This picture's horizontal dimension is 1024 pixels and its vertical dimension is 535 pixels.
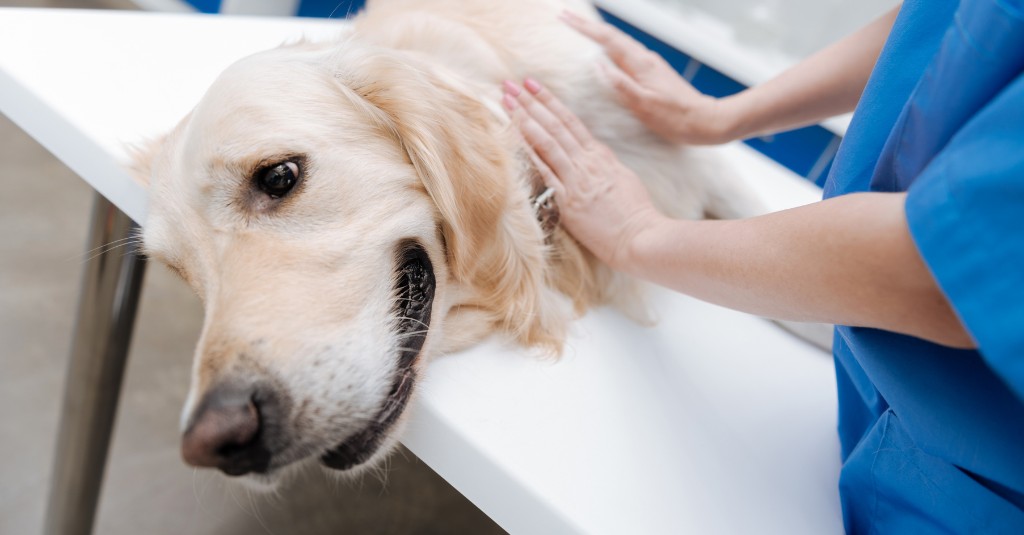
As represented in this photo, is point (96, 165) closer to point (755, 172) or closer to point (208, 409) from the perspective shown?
point (208, 409)

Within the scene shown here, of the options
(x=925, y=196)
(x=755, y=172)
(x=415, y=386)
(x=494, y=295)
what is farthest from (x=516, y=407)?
(x=755, y=172)

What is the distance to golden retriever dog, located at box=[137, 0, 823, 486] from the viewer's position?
704 mm

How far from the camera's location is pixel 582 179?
3.50 ft

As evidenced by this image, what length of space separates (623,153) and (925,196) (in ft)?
2.56

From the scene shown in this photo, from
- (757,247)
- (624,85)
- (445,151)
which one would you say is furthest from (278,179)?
(624,85)

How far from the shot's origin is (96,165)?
90 centimetres

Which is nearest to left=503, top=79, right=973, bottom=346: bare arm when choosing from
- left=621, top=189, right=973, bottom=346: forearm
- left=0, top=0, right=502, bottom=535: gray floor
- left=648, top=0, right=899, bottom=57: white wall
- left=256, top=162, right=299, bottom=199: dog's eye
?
left=621, top=189, right=973, bottom=346: forearm

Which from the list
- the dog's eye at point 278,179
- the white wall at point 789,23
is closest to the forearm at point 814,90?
the dog's eye at point 278,179

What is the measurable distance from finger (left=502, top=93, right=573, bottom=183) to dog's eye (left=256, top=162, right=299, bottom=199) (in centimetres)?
40

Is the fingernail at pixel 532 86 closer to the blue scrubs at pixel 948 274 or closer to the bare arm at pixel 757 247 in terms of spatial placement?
the bare arm at pixel 757 247

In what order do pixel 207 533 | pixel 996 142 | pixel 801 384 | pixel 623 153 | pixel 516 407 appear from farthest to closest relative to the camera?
Result: pixel 207 533
pixel 623 153
pixel 801 384
pixel 516 407
pixel 996 142

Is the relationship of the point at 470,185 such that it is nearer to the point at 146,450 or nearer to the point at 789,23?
the point at 146,450

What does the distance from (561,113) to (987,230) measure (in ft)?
2.49

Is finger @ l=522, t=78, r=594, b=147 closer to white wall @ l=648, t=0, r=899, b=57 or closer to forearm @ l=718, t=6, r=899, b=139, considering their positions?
forearm @ l=718, t=6, r=899, b=139
